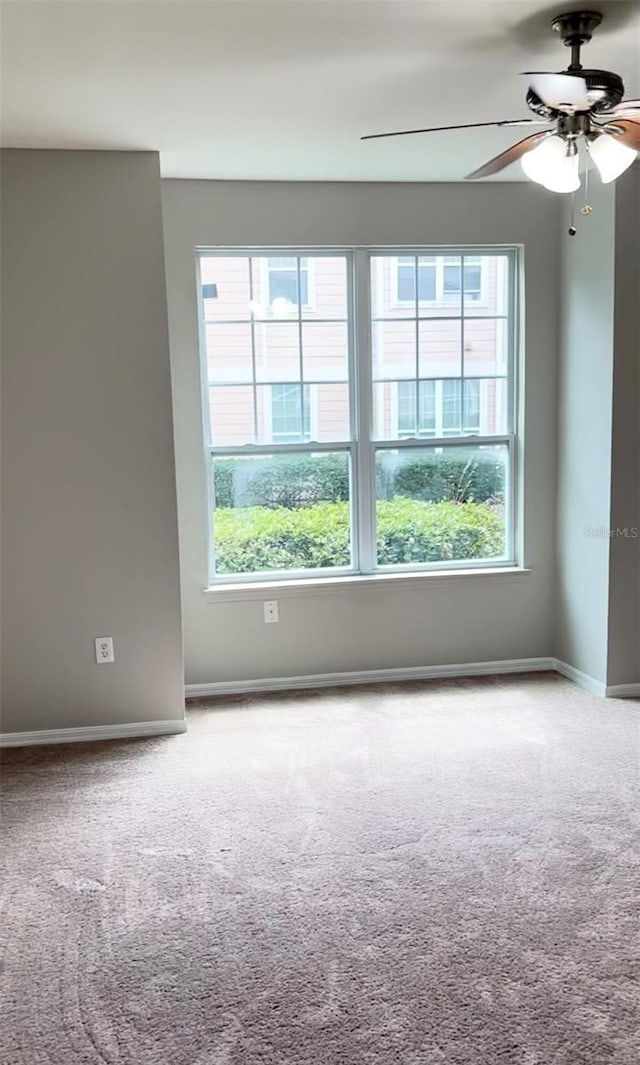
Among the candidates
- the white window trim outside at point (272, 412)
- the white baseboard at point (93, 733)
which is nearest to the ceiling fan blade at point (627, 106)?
the white window trim outside at point (272, 412)

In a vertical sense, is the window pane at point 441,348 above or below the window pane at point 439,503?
above

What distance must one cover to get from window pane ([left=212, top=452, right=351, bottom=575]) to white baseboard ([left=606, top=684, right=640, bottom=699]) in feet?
4.88

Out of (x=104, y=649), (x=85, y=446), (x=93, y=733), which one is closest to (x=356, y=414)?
(x=85, y=446)

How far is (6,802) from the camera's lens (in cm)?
316

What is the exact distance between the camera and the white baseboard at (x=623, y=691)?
414cm

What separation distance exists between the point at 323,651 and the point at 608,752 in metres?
1.53

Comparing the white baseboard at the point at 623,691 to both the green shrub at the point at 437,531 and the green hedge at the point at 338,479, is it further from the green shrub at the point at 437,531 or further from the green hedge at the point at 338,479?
the green hedge at the point at 338,479

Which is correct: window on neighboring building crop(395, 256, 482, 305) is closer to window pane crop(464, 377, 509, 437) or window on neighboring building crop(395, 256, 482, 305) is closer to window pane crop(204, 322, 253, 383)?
window pane crop(464, 377, 509, 437)

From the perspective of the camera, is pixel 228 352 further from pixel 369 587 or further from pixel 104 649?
pixel 104 649

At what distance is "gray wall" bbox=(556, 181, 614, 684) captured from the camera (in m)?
3.99

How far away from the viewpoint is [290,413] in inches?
172

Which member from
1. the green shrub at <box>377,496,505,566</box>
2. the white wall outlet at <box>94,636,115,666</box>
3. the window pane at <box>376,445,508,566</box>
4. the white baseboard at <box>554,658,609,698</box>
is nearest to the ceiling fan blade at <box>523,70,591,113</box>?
the window pane at <box>376,445,508,566</box>

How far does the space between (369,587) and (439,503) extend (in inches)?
23.9

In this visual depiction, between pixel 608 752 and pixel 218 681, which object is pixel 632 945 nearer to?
pixel 608 752
